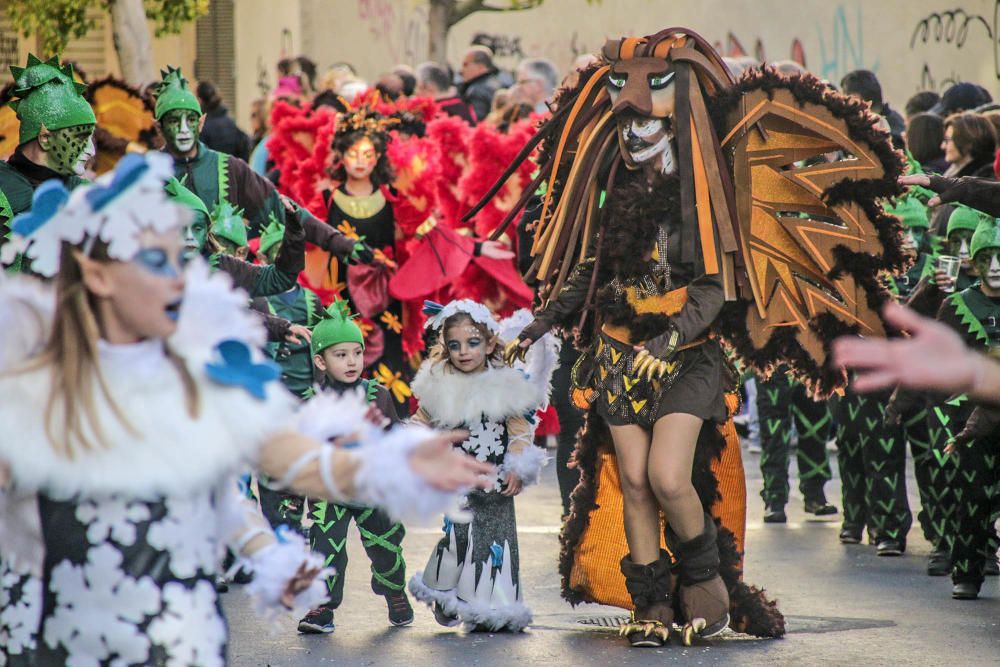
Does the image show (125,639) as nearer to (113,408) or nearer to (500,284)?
(113,408)

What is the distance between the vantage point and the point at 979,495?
300 inches

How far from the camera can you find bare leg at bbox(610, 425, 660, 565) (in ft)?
21.5

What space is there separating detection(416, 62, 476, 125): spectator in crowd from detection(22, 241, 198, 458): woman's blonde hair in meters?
10.5

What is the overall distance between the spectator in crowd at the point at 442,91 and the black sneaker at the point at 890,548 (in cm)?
627

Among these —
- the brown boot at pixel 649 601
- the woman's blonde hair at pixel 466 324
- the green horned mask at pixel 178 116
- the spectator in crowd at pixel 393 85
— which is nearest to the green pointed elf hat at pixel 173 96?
the green horned mask at pixel 178 116

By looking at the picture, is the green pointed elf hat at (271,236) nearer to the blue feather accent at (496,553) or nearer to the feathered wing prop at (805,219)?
the blue feather accent at (496,553)

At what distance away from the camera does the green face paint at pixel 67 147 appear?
6316 millimetres

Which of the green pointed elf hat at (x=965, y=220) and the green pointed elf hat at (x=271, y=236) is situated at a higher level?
the green pointed elf hat at (x=965, y=220)

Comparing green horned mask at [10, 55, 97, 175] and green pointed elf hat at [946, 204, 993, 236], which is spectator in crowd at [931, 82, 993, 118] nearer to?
green pointed elf hat at [946, 204, 993, 236]

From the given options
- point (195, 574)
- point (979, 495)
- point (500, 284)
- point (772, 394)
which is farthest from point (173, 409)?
point (500, 284)

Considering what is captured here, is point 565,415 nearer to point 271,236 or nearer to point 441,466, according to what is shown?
point 271,236

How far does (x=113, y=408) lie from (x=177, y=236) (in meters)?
0.36

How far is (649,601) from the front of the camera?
21.7ft

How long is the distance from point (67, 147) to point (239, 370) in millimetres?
3153
